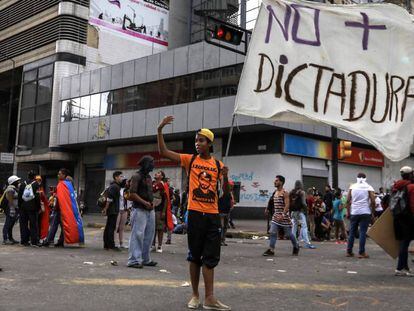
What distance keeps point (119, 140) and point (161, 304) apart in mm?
27128

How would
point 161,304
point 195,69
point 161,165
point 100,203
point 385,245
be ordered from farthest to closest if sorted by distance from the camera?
point 161,165 → point 195,69 → point 100,203 → point 385,245 → point 161,304

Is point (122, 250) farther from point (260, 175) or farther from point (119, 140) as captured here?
point (119, 140)

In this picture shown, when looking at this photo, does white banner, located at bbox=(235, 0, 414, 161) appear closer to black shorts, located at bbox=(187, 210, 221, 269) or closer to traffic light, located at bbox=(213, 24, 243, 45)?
black shorts, located at bbox=(187, 210, 221, 269)

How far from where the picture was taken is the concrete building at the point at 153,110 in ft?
85.5

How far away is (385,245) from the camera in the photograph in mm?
8016

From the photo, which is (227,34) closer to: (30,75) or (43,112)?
(43,112)

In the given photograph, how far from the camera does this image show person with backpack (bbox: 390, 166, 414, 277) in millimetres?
7730

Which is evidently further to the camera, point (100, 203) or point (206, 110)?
point (206, 110)

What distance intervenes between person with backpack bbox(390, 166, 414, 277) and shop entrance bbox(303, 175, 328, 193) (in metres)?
18.9

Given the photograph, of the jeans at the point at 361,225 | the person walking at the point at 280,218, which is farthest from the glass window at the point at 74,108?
the jeans at the point at 361,225

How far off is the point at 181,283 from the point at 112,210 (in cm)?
423

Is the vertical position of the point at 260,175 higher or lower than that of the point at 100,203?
higher

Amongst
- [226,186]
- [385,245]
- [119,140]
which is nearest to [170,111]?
[119,140]

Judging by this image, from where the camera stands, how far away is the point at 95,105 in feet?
109
